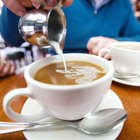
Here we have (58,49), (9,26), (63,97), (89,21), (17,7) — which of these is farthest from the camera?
(89,21)

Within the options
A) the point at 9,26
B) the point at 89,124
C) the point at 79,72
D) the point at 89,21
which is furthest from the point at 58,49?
the point at 89,21

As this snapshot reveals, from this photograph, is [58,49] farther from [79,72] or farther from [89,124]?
[89,124]

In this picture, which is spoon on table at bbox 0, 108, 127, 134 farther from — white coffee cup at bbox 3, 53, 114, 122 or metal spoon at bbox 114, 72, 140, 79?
metal spoon at bbox 114, 72, 140, 79

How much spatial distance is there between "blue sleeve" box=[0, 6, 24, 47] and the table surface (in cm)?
25

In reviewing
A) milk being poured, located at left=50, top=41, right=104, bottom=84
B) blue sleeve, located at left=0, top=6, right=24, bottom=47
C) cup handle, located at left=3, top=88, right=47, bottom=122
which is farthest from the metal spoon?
blue sleeve, located at left=0, top=6, right=24, bottom=47

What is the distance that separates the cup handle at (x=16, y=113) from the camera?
34 centimetres

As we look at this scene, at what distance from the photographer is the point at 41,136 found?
0.34 m

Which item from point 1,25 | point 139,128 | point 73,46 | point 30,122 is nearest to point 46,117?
point 30,122

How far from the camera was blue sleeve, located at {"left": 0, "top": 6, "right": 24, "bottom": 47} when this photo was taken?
777 mm

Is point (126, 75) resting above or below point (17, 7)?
below

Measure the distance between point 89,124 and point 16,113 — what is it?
0.12 metres

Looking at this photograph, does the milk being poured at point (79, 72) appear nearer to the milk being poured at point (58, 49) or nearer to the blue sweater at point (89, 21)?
the milk being poured at point (58, 49)

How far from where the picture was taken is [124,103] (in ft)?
1.50

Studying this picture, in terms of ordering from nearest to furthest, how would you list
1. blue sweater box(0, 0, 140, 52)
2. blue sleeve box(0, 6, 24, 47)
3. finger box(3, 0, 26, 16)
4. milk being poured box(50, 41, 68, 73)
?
milk being poured box(50, 41, 68, 73) < finger box(3, 0, 26, 16) < blue sleeve box(0, 6, 24, 47) < blue sweater box(0, 0, 140, 52)
